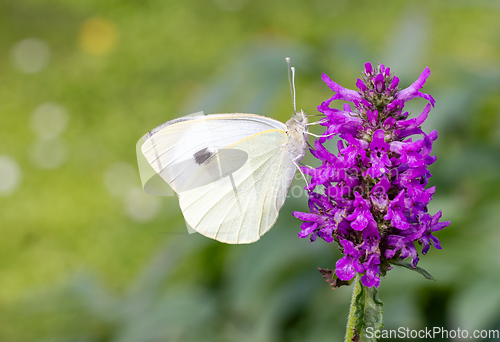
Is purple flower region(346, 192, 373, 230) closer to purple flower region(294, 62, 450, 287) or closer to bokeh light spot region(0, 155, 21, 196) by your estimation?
purple flower region(294, 62, 450, 287)

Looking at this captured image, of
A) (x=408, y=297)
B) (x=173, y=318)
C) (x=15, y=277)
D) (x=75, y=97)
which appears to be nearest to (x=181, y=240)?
(x=173, y=318)

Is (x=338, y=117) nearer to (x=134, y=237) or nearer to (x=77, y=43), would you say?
(x=134, y=237)

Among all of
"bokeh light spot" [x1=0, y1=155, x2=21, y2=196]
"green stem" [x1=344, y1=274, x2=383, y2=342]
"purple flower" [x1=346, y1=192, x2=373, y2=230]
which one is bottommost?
"green stem" [x1=344, y1=274, x2=383, y2=342]

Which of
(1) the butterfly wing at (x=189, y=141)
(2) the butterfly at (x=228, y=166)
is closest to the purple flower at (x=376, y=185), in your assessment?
(2) the butterfly at (x=228, y=166)

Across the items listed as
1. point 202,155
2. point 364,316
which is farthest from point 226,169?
point 364,316

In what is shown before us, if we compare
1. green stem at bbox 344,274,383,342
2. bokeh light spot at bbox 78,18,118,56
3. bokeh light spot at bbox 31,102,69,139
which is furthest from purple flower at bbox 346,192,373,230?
bokeh light spot at bbox 78,18,118,56

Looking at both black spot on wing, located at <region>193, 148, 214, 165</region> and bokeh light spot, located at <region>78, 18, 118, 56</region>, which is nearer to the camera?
black spot on wing, located at <region>193, 148, 214, 165</region>

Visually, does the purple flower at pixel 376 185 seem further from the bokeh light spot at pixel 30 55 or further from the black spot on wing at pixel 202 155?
the bokeh light spot at pixel 30 55

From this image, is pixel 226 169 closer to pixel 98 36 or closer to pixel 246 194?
pixel 246 194
